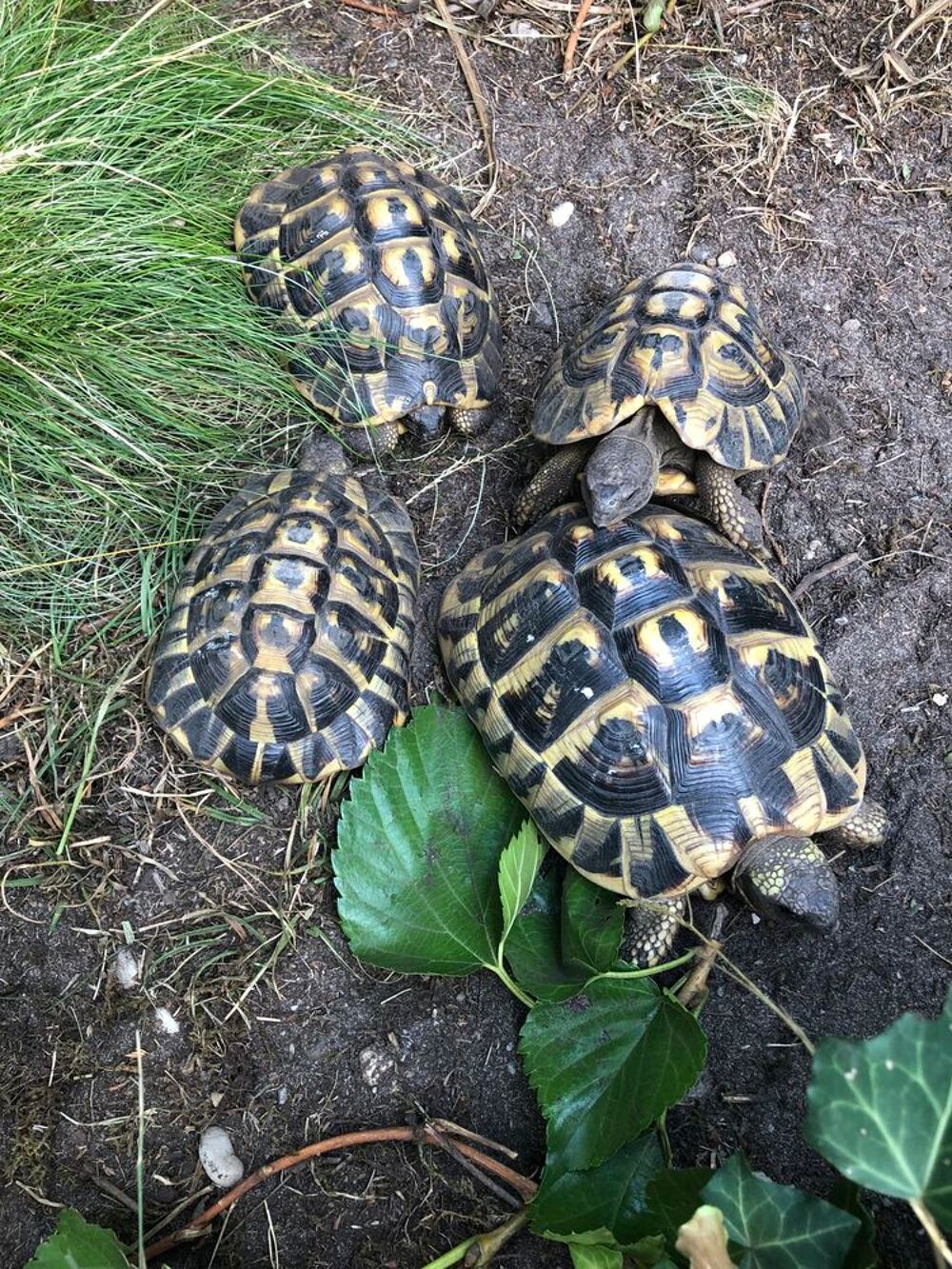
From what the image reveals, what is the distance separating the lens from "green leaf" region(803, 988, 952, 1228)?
1279mm

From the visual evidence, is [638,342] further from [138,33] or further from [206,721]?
[138,33]

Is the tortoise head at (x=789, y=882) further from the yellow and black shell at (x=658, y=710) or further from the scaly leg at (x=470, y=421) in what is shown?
the scaly leg at (x=470, y=421)

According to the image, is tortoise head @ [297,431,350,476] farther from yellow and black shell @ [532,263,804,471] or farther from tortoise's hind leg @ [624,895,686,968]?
tortoise's hind leg @ [624,895,686,968]

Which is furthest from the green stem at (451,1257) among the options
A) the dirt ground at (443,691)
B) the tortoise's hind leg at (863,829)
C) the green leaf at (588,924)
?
the tortoise's hind leg at (863,829)

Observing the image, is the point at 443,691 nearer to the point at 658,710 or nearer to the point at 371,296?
the point at 658,710

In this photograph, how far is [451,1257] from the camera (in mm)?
2037

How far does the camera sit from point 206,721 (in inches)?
98.2

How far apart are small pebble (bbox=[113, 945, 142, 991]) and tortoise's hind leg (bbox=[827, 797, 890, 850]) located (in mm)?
1678

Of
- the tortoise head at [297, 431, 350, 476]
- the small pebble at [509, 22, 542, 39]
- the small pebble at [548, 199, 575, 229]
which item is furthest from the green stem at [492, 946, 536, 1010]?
the small pebble at [509, 22, 542, 39]

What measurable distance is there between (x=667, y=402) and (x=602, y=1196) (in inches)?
71.1

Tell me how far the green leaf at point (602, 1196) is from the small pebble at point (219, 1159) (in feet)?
2.21

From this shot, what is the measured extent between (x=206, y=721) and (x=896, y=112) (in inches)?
115

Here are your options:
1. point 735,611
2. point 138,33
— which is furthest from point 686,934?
point 138,33

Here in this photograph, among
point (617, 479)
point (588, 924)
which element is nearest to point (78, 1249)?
point (588, 924)
